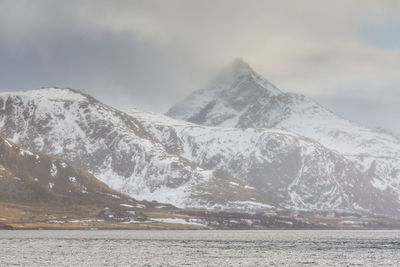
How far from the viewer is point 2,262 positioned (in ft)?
474

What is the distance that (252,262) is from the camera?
509 ft

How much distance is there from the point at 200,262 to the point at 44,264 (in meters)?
37.7

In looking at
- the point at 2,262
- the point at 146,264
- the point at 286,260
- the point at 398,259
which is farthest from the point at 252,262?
the point at 2,262

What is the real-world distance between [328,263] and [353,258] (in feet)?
67.7

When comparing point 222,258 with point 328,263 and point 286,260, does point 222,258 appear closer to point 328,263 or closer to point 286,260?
point 286,260

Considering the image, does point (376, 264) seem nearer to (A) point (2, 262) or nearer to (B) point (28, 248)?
(A) point (2, 262)

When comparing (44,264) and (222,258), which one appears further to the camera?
(222,258)

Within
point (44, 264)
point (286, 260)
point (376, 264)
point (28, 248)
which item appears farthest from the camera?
point (28, 248)

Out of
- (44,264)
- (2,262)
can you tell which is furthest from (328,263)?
(2,262)

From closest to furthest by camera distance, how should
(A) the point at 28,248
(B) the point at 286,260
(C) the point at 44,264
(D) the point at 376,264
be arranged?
(C) the point at 44,264 → (D) the point at 376,264 → (B) the point at 286,260 → (A) the point at 28,248

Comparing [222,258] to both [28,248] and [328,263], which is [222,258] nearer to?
[328,263]

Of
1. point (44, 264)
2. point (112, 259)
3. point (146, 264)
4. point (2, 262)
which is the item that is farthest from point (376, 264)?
point (2, 262)

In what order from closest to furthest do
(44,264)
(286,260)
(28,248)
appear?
(44,264) → (286,260) → (28,248)

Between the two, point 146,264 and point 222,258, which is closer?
point 146,264
